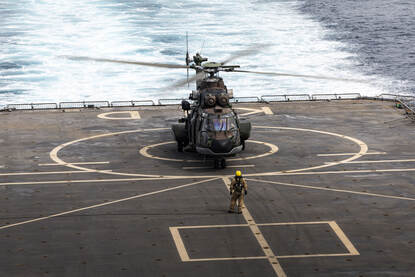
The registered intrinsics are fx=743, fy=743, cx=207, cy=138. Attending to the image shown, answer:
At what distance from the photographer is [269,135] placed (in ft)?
152

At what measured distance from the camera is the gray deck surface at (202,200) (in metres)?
26.5

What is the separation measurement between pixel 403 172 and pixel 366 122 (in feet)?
38.6

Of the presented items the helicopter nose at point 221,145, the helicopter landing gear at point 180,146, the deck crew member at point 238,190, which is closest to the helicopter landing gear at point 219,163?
the helicopter nose at point 221,145

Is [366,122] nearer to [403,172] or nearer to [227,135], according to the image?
[403,172]

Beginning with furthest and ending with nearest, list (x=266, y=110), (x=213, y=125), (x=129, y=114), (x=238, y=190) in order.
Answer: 1. (x=266, y=110)
2. (x=129, y=114)
3. (x=213, y=125)
4. (x=238, y=190)

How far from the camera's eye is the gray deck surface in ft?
86.9

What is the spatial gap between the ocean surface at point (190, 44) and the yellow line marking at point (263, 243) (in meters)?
44.7

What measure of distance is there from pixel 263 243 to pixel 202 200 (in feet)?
19.8

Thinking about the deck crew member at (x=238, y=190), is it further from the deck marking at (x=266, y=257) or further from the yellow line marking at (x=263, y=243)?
the deck marking at (x=266, y=257)

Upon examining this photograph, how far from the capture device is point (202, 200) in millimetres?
33594

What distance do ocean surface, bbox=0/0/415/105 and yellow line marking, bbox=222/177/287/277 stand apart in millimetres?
44709

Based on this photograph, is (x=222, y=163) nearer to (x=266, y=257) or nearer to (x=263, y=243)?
(x=263, y=243)

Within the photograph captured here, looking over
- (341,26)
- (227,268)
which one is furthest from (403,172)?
(341,26)

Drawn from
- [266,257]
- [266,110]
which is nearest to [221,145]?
[266,257]
